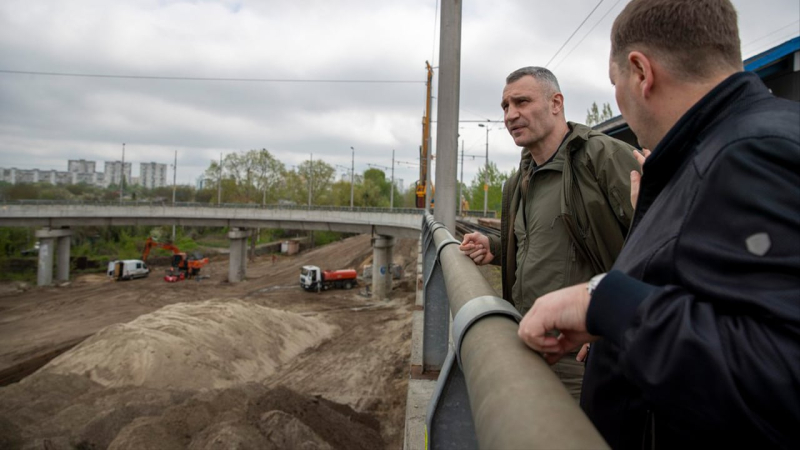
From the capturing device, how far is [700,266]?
0.91 m

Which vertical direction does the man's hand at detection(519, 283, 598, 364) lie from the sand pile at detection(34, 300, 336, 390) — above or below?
above

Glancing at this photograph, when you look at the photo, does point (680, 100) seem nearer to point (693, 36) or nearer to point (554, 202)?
point (693, 36)

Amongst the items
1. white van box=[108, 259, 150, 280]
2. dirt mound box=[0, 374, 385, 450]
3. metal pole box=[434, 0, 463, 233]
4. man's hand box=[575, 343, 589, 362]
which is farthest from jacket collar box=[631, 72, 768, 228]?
white van box=[108, 259, 150, 280]

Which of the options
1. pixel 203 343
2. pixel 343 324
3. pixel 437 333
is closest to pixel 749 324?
pixel 437 333

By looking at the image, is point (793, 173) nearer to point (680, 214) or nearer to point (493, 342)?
point (680, 214)

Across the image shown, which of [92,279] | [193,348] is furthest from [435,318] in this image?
[92,279]

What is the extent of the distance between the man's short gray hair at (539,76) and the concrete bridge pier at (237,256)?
4286cm

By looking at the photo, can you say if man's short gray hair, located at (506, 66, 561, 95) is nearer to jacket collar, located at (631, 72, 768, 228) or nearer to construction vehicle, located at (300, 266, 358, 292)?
jacket collar, located at (631, 72, 768, 228)

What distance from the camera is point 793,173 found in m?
0.83

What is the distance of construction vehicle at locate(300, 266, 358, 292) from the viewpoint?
34.9 metres

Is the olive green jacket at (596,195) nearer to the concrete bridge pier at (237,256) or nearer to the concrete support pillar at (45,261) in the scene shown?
the concrete bridge pier at (237,256)

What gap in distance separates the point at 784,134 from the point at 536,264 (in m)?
1.64

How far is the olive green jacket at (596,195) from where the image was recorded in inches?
86.7

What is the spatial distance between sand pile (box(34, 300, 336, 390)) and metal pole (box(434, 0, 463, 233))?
1375cm
